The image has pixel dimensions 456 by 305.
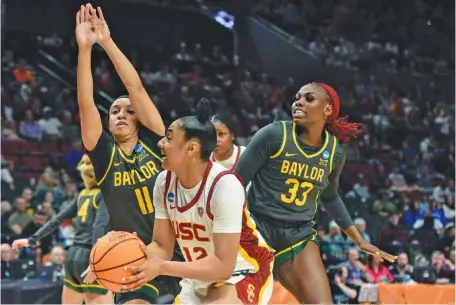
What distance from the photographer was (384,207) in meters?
14.4

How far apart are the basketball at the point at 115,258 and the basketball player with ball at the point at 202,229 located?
0.05 m

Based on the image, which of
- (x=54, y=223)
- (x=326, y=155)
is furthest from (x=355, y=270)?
(x=326, y=155)

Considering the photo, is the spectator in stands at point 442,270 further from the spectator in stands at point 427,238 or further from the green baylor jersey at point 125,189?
the green baylor jersey at point 125,189

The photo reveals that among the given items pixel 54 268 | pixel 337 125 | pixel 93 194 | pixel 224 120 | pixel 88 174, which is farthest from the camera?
pixel 54 268

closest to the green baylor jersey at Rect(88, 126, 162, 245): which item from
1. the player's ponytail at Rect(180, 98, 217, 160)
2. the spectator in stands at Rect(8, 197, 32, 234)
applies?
the player's ponytail at Rect(180, 98, 217, 160)

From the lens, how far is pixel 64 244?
10.9 m

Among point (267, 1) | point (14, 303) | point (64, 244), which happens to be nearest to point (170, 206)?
point (14, 303)

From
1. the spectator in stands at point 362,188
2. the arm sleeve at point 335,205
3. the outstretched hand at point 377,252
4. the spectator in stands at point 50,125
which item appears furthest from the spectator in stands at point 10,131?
the outstretched hand at point 377,252

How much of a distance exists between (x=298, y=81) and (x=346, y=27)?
2.32m

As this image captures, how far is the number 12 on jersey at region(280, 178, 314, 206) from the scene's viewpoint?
5648 millimetres

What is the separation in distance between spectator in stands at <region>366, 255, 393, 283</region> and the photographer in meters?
0.45

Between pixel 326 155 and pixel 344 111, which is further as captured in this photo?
pixel 344 111

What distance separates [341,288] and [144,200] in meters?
4.97

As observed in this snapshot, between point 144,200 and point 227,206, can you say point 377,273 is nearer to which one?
point 144,200
